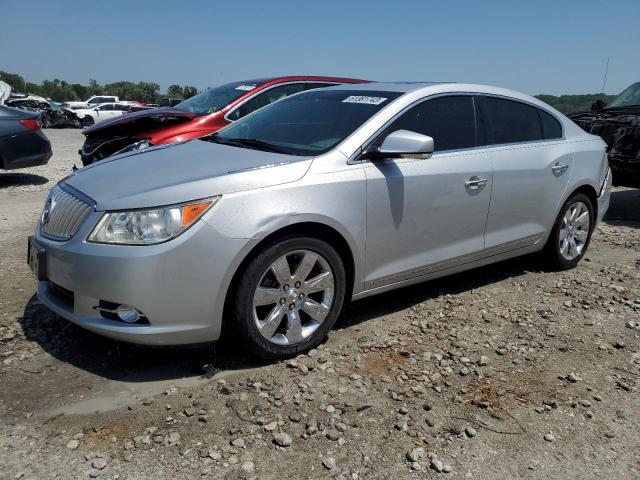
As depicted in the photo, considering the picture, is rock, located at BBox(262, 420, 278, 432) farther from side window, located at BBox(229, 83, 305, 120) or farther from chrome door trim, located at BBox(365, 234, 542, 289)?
side window, located at BBox(229, 83, 305, 120)

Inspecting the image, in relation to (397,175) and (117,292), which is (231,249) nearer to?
(117,292)

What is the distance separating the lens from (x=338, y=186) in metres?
3.24

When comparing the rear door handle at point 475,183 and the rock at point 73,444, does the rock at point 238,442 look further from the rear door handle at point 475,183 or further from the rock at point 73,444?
the rear door handle at point 475,183

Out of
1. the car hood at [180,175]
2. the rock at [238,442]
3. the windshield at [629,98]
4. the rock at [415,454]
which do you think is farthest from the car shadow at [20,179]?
the windshield at [629,98]

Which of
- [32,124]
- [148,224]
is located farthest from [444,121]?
[32,124]

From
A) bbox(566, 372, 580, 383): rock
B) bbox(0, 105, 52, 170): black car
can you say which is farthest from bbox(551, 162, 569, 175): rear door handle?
bbox(0, 105, 52, 170): black car

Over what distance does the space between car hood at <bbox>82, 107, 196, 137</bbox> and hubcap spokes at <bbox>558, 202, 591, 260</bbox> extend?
3.98 meters

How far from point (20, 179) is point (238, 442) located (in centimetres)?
850

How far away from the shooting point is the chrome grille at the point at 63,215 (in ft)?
9.76

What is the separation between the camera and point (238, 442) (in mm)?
2508

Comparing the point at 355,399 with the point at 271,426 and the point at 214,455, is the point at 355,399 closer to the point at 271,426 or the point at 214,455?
the point at 271,426

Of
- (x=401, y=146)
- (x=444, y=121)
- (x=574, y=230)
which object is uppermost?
(x=444, y=121)

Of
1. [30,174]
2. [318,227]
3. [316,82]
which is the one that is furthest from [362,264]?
[30,174]

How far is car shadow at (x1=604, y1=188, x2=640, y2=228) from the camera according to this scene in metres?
7.30
